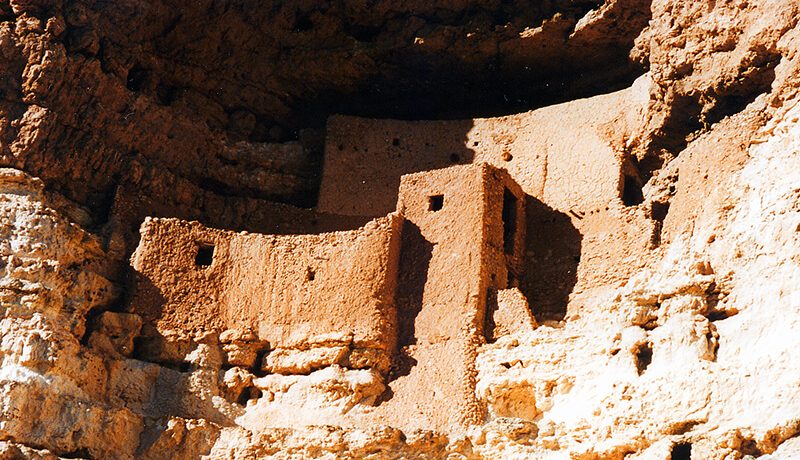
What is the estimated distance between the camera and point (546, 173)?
24.5m

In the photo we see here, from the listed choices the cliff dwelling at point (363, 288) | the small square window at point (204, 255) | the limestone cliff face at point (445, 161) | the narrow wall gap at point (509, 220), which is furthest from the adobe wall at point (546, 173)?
the small square window at point (204, 255)

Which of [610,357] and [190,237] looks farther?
[190,237]

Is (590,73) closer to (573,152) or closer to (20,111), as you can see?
(573,152)

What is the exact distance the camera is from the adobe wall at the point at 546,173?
22875 mm

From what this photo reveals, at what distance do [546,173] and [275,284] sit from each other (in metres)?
4.71

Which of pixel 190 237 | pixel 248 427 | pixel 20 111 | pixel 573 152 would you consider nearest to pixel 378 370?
pixel 248 427

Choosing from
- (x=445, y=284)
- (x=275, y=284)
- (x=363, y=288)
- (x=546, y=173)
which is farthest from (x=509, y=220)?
(x=275, y=284)

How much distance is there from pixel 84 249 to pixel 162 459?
346 centimetres

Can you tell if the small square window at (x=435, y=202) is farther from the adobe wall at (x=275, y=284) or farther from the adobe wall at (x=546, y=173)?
the adobe wall at (x=546, y=173)

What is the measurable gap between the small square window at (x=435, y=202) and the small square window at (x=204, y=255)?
10.6 feet

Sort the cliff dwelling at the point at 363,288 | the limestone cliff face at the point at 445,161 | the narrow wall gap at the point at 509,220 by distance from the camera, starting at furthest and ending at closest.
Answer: the narrow wall gap at the point at 509,220, the cliff dwelling at the point at 363,288, the limestone cliff face at the point at 445,161

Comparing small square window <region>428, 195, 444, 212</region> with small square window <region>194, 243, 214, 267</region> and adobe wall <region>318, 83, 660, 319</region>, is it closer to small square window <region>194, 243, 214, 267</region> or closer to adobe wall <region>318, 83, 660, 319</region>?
adobe wall <region>318, 83, 660, 319</region>

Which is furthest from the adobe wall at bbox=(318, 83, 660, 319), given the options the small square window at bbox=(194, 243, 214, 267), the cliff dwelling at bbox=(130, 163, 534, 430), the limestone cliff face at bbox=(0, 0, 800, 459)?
the small square window at bbox=(194, 243, 214, 267)

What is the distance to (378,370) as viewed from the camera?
71.2 feet
